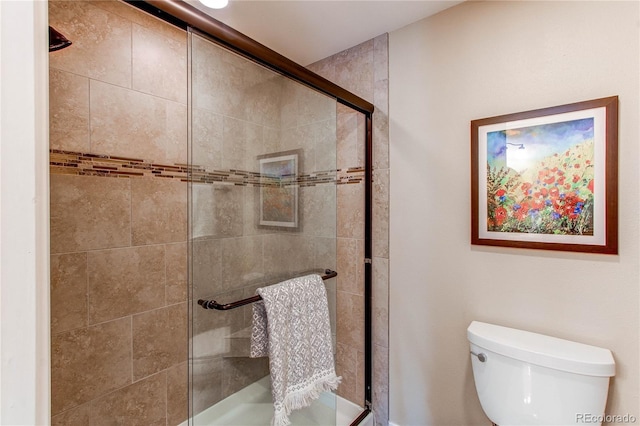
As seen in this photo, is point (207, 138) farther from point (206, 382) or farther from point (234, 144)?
point (206, 382)

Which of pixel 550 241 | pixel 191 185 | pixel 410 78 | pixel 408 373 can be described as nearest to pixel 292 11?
pixel 410 78

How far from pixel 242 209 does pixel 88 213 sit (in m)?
0.73

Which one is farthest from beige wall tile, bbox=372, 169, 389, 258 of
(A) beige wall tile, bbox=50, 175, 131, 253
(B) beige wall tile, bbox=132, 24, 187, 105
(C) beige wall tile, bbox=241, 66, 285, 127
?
(A) beige wall tile, bbox=50, 175, 131, 253

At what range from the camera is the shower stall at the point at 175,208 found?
1.05m

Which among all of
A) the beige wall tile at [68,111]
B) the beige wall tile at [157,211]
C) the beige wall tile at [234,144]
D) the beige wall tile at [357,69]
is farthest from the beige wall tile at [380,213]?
the beige wall tile at [68,111]

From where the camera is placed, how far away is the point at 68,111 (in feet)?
3.98

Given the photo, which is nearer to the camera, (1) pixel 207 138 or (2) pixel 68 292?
(1) pixel 207 138

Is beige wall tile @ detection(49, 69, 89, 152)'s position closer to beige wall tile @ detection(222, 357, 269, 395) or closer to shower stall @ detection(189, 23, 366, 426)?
shower stall @ detection(189, 23, 366, 426)

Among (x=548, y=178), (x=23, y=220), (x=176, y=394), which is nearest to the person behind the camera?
(x=23, y=220)

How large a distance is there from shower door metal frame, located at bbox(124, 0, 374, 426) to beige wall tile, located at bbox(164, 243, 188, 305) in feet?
3.38

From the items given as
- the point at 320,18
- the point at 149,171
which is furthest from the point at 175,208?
the point at 320,18

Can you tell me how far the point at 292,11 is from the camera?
1452 millimetres

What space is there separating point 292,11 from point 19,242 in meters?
1.54

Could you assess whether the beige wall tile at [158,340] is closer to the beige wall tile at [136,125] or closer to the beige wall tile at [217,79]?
the beige wall tile at [136,125]
